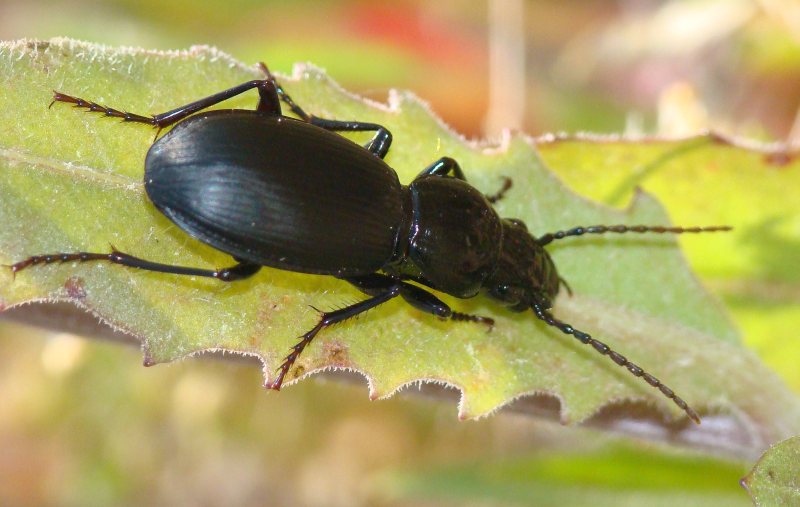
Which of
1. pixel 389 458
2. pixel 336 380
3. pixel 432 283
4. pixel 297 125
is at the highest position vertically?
pixel 297 125

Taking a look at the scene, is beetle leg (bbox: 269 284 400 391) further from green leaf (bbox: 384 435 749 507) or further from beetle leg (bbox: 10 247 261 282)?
green leaf (bbox: 384 435 749 507)

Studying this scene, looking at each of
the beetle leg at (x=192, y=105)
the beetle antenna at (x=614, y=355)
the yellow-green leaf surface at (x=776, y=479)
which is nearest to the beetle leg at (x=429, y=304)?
the beetle antenna at (x=614, y=355)

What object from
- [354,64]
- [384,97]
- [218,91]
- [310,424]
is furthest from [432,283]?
[354,64]

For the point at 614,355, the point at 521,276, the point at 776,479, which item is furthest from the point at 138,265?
the point at 776,479

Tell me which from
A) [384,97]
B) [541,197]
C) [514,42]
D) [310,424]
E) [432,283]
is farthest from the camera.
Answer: [514,42]

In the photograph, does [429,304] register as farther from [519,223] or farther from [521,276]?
[519,223]

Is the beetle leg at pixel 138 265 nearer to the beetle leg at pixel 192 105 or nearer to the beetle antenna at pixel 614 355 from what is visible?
the beetle leg at pixel 192 105

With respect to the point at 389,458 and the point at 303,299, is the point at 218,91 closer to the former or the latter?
the point at 303,299
